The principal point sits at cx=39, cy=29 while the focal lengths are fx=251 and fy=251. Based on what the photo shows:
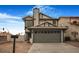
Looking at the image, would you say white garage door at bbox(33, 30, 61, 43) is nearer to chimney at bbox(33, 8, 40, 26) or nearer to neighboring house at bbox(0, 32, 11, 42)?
chimney at bbox(33, 8, 40, 26)

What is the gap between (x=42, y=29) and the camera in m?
4.65

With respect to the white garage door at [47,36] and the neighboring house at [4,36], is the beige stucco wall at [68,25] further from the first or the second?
the neighboring house at [4,36]

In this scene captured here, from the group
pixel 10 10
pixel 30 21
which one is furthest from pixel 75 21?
pixel 10 10

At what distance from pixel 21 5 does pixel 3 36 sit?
2.18 ft

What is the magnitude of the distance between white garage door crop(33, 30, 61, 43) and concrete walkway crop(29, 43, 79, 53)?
0.26 feet

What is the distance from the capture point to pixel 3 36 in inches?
183

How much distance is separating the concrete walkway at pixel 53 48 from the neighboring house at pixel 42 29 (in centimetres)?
8

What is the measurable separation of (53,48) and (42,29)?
1.33 ft

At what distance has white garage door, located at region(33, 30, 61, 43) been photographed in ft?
15.2

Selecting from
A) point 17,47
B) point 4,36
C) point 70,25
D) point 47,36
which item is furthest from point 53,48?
point 4,36

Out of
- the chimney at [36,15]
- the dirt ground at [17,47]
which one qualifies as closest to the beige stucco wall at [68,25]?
the chimney at [36,15]

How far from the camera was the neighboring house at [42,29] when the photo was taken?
4590mm

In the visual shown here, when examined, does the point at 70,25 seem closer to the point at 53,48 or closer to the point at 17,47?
the point at 53,48
